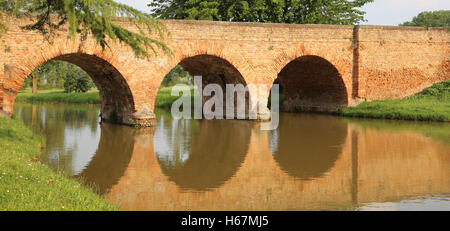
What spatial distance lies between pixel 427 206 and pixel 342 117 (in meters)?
14.3

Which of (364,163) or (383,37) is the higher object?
(383,37)

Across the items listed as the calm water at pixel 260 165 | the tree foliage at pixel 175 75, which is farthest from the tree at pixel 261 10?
the calm water at pixel 260 165

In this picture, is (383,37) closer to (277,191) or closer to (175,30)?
(175,30)

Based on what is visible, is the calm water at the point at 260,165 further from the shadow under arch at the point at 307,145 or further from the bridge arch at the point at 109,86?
the bridge arch at the point at 109,86

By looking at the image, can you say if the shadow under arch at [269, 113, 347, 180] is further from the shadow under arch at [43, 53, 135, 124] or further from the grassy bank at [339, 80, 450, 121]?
the shadow under arch at [43, 53, 135, 124]

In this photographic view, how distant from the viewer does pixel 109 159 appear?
35.6 ft

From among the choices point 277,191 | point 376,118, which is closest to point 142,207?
point 277,191

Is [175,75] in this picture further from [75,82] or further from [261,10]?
[261,10]

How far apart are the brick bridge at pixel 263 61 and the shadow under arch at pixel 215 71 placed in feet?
0.20

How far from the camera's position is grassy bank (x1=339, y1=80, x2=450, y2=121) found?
18.7 m

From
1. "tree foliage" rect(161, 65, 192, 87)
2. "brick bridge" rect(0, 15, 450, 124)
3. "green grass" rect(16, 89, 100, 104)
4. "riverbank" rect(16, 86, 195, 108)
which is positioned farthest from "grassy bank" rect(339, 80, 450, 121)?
"green grass" rect(16, 89, 100, 104)

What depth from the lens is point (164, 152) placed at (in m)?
11.8

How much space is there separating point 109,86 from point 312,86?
10151 millimetres

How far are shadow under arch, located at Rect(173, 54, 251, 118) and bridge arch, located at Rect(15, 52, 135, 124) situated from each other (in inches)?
129
